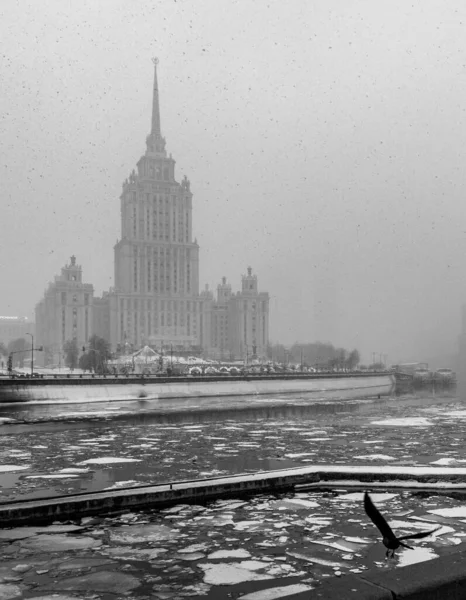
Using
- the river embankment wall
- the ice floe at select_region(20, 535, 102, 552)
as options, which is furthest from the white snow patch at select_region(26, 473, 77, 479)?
the river embankment wall

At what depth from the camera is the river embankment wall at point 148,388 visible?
2734 inches

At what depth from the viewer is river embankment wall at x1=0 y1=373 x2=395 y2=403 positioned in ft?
228

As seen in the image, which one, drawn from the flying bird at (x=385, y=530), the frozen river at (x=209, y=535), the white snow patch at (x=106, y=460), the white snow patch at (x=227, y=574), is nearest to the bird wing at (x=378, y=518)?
the flying bird at (x=385, y=530)

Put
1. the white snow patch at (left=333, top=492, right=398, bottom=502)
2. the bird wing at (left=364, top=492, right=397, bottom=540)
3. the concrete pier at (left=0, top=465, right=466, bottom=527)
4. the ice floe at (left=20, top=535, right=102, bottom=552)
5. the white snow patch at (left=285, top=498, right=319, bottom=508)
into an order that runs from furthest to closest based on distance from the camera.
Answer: the white snow patch at (left=333, top=492, right=398, bottom=502), the white snow patch at (left=285, top=498, right=319, bottom=508), the concrete pier at (left=0, top=465, right=466, bottom=527), the ice floe at (left=20, top=535, right=102, bottom=552), the bird wing at (left=364, top=492, right=397, bottom=540)

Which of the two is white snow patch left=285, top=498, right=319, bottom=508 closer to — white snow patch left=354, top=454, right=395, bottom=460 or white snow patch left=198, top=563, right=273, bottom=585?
white snow patch left=198, top=563, right=273, bottom=585

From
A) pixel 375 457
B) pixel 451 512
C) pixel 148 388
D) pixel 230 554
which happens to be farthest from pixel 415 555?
pixel 148 388

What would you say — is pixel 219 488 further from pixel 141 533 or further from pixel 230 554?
pixel 230 554

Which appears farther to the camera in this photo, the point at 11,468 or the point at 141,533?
the point at 11,468

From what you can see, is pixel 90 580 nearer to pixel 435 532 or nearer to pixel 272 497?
pixel 435 532

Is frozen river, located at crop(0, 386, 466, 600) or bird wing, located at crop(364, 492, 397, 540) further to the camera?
bird wing, located at crop(364, 492, 397, 540)

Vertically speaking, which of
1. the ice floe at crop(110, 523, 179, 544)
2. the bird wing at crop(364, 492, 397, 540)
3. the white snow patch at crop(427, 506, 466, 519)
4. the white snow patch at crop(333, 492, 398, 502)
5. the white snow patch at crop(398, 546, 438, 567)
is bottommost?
the white snow patch at crop(333, 492, 398, 502)

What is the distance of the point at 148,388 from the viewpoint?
268 ft

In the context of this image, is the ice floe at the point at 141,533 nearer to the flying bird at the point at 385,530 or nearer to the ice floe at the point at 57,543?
the ice floe at the point at 57,543

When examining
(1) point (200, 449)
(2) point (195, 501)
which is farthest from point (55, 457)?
(2) point (195, 501)
